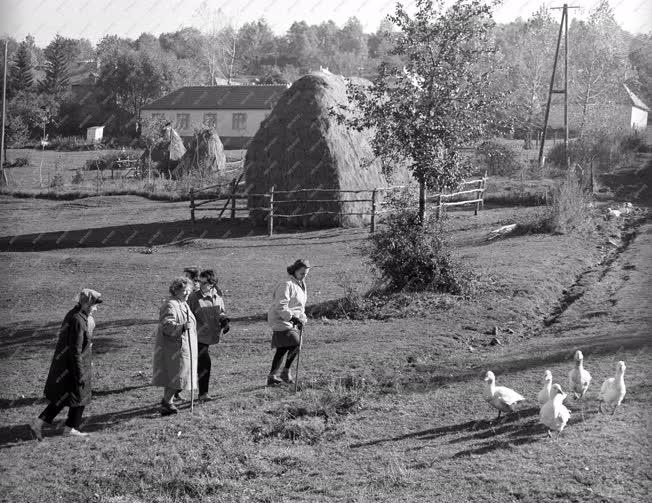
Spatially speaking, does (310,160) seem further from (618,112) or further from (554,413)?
(618,112)

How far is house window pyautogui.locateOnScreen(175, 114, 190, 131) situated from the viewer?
62375 mm

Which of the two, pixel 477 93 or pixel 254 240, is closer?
pixel 477 93

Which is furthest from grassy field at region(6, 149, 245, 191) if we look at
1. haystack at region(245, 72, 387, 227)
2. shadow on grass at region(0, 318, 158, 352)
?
shadow on grass at region(0, 318, 158, 352)

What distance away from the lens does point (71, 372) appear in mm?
8977

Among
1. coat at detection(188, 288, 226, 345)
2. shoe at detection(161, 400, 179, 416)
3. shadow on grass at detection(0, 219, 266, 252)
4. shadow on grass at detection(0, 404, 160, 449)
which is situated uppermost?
coat at detection(188, 288, 226, 345)

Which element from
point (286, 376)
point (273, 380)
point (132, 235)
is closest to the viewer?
point (273, 380)

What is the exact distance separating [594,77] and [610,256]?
131 ft

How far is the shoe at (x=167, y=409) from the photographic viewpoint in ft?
31.3

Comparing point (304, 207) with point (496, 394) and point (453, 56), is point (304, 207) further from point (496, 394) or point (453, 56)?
point (496, 394)

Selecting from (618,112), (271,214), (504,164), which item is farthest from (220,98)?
(271,214)

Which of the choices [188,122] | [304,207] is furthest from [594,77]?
[304,207]

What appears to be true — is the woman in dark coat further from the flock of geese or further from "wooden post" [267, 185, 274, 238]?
"wooden post" [267, 185, 274, 238]

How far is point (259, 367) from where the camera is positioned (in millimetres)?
11617

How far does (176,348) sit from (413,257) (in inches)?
275
